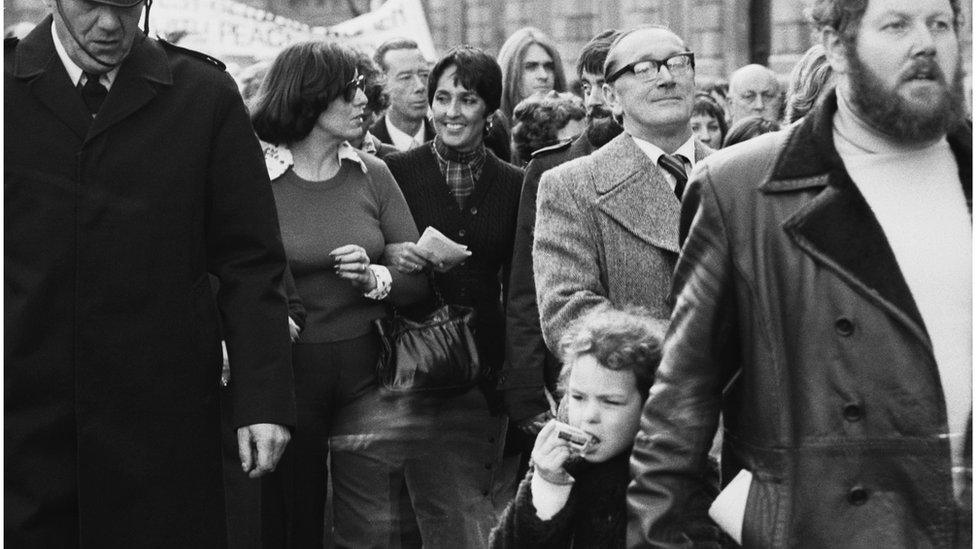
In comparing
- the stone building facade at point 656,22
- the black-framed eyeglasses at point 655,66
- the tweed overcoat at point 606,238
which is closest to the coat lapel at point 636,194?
the tweed overcoat at point 606,238

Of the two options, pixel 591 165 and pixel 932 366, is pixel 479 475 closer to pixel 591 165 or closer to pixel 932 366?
pixel 591 165

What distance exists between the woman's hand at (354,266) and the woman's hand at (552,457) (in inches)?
65.5

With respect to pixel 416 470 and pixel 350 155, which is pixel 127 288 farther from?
pixel 416 470

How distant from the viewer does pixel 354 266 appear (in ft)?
19.8

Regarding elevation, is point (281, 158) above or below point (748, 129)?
above

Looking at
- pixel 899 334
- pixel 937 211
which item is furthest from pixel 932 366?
pixel 937 211

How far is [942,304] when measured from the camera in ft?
10.9

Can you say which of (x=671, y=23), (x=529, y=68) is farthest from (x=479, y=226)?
(x=671, y=23)

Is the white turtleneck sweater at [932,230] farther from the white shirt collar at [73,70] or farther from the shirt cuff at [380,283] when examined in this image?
the shirt cuff at [380,283]

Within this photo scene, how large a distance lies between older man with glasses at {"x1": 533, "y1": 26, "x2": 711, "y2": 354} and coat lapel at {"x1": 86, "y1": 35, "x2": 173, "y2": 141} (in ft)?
3.93

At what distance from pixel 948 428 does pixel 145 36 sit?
2395 millimetres

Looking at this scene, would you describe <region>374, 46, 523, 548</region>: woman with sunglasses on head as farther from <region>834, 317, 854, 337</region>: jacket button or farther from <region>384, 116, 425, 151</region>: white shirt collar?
<region>834, 317, 854, 337</region>: jacket button

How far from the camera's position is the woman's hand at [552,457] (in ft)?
14.6

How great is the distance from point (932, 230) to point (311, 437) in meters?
3.05
